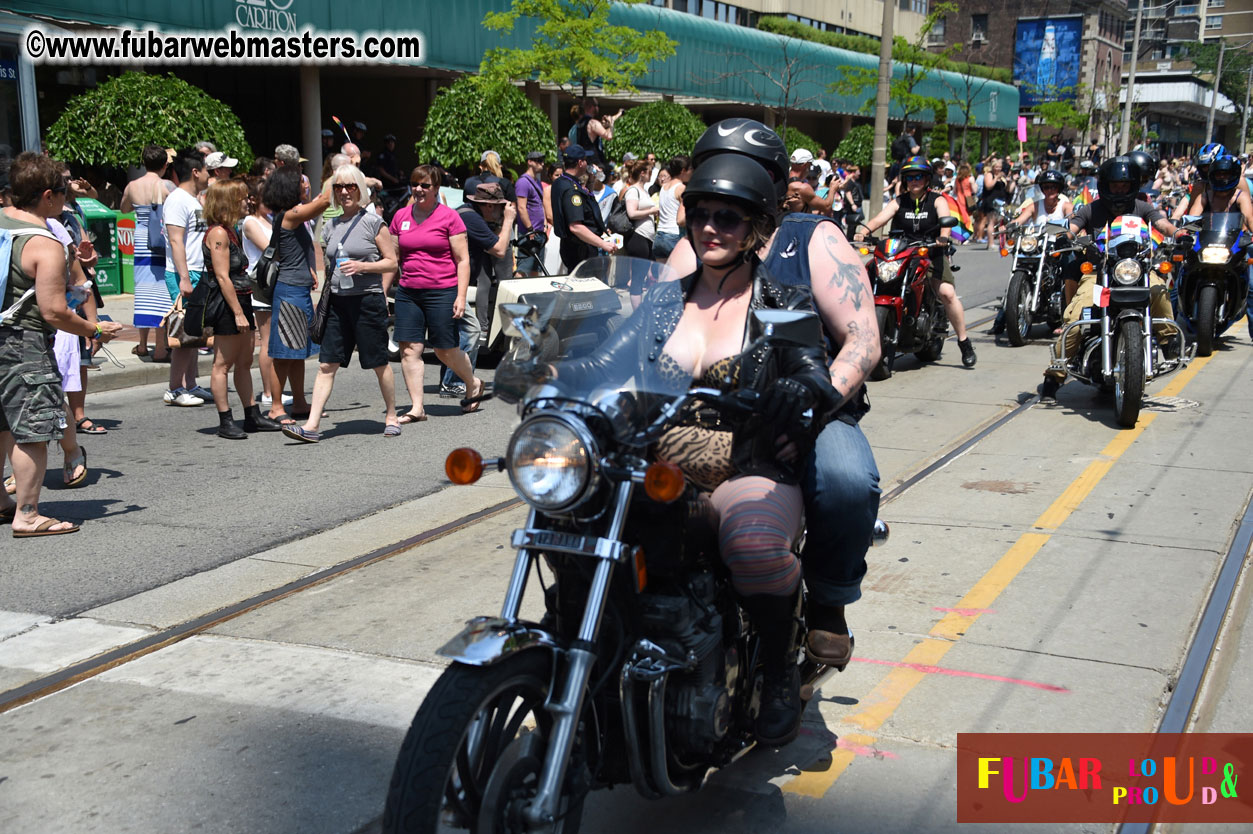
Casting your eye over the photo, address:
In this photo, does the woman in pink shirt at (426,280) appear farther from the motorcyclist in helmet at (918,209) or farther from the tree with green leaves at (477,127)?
the tree with green leaves at (477,127)

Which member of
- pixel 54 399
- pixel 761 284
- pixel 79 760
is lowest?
pixel 79 760

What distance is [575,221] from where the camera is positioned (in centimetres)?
1238

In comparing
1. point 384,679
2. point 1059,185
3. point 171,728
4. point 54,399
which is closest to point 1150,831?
point 384,679

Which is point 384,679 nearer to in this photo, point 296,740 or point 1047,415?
point 296,740

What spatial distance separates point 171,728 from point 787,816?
1.91m

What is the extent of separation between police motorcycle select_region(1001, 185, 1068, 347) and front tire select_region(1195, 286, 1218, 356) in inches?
48.4

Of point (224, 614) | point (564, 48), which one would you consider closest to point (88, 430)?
point (224, 614)

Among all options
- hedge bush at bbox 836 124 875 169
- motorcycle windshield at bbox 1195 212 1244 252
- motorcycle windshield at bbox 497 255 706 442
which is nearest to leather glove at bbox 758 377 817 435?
motorcycle windshield at bbox 497 255 706 442

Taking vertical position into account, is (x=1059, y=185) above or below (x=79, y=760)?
above

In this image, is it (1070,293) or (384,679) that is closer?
(384,679)

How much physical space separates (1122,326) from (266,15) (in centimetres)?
1633

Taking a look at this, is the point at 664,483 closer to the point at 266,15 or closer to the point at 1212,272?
the point at 1212,272

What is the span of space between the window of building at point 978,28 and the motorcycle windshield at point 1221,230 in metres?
76.5

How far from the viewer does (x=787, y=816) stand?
3.28 meters
